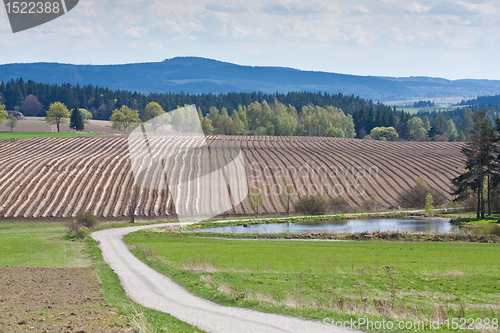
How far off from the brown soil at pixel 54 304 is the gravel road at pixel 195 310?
1.85m

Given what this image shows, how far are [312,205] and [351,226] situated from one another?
45.3 ft

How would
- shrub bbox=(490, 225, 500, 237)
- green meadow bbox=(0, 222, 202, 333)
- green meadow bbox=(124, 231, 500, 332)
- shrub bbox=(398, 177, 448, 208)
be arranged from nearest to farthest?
green meadow bbox=(0, 222, 202, 333)
green meadow bbox=(124, 231, 500, 332)
shrub bbox=(490, 225, 500, 237)
shrub bbox=(398, 177, 448, 208)

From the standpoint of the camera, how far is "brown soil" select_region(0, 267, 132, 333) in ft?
47.9

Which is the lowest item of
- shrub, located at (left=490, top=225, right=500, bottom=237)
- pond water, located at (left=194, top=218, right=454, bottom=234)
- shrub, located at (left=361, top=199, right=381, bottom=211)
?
shrub, located at (left=361, top=199, right=381, bottom=211)

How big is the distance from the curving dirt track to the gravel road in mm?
41263

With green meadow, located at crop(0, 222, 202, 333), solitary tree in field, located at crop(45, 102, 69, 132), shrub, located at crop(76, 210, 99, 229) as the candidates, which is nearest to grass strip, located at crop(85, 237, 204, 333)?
green meadow, located at crop(0, 222, 202, 333)

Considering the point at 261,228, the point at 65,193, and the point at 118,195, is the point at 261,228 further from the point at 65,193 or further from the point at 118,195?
the point at 65,193

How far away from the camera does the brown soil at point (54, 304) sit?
14602mm

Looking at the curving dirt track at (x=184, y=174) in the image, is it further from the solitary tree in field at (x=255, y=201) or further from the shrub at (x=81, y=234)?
the shrub at (x=81, y=234)

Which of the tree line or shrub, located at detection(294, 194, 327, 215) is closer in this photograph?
the tree line

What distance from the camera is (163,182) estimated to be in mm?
78250

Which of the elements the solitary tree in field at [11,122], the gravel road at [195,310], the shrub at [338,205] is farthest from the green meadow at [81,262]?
the solitary tree in field at [11,122]

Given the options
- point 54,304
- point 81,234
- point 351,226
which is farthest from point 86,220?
point 54,304

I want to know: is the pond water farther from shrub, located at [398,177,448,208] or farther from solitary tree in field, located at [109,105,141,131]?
solitary tree in field, located at [109,105,141,131]
